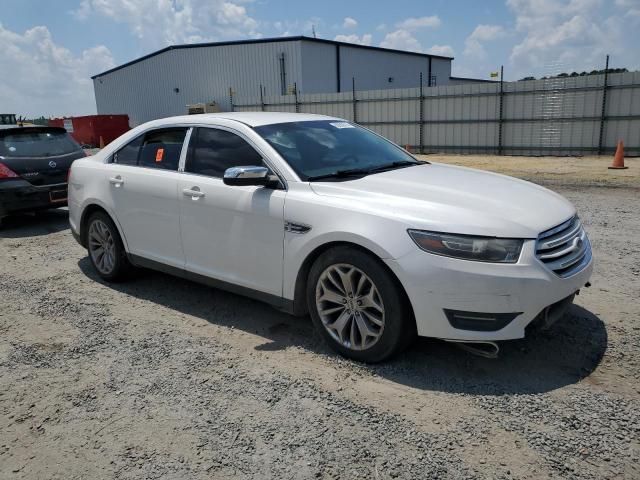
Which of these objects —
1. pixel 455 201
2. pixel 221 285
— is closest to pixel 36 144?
pixel 221 285

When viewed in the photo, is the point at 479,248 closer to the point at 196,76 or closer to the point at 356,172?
the point at 356,172

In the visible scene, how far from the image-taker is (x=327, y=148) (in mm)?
4426

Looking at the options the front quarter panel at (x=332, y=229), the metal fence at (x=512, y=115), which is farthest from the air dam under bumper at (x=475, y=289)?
the metal fence at (x=512, y=115)

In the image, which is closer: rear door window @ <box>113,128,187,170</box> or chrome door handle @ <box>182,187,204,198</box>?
chrome door handle @ <box>182,187,204,198</box>

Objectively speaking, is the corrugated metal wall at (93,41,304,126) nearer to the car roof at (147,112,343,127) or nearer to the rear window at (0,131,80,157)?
the rear window at (0,131,80,157)

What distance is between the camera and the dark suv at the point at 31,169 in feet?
27.2

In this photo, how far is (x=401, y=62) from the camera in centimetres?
4094

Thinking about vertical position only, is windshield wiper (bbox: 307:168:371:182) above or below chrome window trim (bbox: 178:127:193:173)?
below

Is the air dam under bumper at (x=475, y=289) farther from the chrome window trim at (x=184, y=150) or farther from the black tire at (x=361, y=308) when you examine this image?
the chrome window trim at (x=184, y=150)

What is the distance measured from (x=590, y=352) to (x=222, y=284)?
2720mm

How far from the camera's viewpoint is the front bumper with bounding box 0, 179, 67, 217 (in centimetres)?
826

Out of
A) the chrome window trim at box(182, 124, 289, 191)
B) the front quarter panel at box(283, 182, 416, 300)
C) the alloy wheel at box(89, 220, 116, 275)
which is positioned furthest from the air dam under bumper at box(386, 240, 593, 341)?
the alloy wheel at box(89, 220, 116, 275)

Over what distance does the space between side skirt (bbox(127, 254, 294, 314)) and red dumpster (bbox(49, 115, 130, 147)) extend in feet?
94.2

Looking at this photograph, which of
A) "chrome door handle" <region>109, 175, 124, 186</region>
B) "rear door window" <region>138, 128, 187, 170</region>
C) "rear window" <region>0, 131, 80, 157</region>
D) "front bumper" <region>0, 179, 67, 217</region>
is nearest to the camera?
"rear door window" <region>138, 128, 187, 170</region>
